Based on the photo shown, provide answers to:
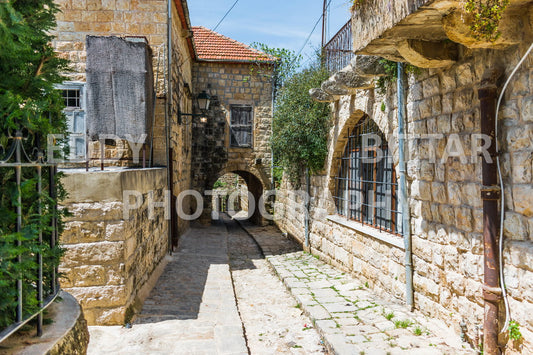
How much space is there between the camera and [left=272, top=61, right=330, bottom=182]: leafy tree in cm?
789

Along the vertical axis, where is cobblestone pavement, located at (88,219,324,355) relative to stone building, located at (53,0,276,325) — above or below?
below

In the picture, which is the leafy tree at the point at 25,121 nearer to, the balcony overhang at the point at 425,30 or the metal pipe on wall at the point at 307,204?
the balcony overhang at the point at 425,30

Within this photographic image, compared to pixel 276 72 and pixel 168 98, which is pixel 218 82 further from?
pixel 168 98

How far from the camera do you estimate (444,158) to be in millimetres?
3842

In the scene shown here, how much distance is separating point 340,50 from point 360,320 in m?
4.62

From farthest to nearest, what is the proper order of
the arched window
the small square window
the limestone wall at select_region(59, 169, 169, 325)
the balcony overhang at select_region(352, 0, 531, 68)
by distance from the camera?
the small square window
the arched window
the limestone wall at select_region(59, 169, 169, 325)
the balcony overhang at select_region(352, 0, 531, 68)

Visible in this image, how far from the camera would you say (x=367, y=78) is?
5.32 meters

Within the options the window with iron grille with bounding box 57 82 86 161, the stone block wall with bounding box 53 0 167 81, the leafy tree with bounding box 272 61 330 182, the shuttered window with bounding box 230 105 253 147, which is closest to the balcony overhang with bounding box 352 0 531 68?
the leafy tree with bounding box 272 61 330 182

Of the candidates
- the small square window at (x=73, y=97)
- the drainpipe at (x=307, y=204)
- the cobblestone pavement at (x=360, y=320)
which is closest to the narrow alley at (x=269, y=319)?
the cobblestone pavement at (x=360, y=320)

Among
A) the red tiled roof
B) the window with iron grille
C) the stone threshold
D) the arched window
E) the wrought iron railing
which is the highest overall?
the red tiled roof

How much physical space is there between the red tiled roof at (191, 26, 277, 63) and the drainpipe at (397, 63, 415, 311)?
9.10 m

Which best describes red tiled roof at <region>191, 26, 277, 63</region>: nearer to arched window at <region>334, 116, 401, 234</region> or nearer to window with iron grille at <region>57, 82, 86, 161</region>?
window with iron grille at <region>57, 82, 86, 161</region>

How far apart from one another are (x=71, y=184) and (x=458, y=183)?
389 centimetres

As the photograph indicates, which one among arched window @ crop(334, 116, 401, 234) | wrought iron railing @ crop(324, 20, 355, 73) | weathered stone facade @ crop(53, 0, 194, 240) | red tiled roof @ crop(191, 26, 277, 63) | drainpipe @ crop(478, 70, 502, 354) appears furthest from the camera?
red tiled roof @ crop(191, 26, 277, 63)
